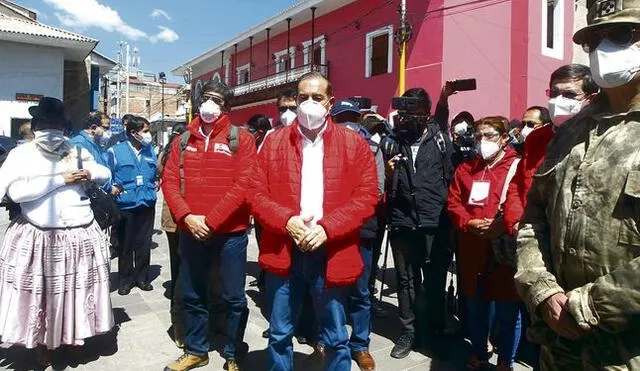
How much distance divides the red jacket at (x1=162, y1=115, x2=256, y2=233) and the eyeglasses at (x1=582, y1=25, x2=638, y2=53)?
6.90ft

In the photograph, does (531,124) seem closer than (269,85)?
Yes

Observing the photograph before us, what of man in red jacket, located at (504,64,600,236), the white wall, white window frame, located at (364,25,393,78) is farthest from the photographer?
the white wall

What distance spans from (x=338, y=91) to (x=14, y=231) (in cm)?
1498

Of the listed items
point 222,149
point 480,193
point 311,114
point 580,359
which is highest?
point 311,114

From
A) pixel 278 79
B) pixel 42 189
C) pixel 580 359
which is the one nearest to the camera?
pixel 580 359

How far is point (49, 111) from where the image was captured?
10.9ft

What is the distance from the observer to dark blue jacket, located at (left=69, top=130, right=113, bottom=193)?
12.9 feet

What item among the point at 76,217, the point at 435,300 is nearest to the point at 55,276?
the point at 76,217

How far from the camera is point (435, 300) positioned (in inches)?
147

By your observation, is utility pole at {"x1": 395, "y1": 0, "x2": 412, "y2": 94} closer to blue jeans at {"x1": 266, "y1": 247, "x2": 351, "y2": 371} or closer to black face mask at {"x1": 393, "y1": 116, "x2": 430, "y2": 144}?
black face mask at {"x1": 393, "y1": 116, "x2": 430, "y2": 144}

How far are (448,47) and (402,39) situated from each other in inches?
57.1

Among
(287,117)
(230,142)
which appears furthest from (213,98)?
(287,117)

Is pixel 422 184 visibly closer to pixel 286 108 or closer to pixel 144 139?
pixel 286 108

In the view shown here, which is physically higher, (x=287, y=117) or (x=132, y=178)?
(x=287, y=117)
